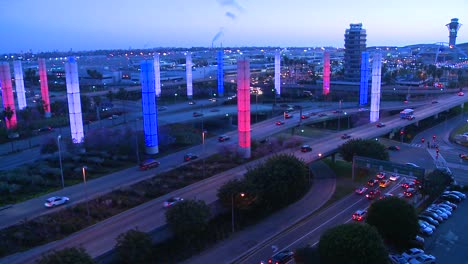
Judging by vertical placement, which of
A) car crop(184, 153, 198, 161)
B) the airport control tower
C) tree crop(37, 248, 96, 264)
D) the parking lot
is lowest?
the parking lot

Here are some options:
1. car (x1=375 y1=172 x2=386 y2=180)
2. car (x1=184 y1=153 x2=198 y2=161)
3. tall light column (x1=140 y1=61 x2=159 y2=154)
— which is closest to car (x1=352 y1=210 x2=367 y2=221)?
car (x1=375 y1=172 x2=386 y2=180)

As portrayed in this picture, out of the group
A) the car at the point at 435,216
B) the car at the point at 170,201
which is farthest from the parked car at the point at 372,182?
the car at the point at 170,201

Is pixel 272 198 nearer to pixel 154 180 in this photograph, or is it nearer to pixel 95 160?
pixel 154 180

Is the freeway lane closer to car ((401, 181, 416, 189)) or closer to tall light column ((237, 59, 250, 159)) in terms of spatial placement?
car ((401, 181, 416, 189))

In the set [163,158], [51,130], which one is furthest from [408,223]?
[51,130]

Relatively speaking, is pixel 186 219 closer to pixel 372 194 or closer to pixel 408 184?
pixel 372 194

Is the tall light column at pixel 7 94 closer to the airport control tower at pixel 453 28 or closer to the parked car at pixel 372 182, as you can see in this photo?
the parked car at pixel 372 182
